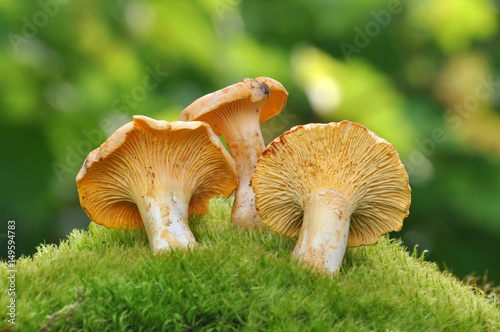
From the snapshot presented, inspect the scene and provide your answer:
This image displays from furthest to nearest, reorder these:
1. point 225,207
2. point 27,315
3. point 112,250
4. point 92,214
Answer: point 225,207, point 92,214, point 112,250, point 27,315

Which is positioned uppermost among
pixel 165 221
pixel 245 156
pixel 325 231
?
pixel 245 156

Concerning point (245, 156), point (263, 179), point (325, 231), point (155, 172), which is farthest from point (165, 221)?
point (325, 231)

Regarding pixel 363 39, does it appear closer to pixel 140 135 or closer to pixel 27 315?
pixel 140 135

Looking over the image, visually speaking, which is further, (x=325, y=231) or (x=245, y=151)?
(x=245, y=151)

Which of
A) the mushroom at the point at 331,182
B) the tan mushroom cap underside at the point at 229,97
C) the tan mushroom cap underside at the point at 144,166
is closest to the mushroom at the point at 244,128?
the tan mushroom cap underside at the point at 229,97

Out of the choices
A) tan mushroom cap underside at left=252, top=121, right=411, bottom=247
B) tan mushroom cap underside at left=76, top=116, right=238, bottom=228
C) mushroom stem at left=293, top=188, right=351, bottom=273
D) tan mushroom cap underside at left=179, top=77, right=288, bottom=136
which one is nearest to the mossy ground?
mushroom stem at left=293, top=188, right=351, bottom=273

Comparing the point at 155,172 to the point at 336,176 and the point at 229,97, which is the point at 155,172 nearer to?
the point at 229,97

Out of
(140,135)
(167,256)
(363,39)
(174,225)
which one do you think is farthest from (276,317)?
(363,39)
